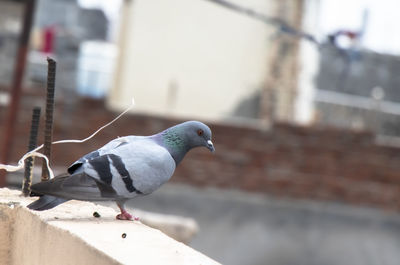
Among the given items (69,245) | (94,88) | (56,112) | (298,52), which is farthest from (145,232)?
(94,88)

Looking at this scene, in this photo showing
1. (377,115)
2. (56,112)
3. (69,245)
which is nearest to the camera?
(69,245)

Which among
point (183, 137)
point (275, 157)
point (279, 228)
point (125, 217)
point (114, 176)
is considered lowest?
point (279, 228)

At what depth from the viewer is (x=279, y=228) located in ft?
28.5

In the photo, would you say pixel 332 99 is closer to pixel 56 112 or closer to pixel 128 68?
pixel 128 68

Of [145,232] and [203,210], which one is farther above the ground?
[145,232]

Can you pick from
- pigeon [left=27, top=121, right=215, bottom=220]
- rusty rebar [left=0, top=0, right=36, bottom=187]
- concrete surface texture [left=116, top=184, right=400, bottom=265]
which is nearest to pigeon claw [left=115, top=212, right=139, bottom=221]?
pigeon [left=27, top=121, right=215, bottom=220]

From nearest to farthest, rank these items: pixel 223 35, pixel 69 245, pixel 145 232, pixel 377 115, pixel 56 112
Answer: pixel 69 245, pixel 145 232, pixel 56 112, pixel 377 115, pixel 223 35

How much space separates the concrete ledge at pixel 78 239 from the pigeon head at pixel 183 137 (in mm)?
279

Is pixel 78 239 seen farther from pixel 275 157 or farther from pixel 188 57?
pixel 188 57

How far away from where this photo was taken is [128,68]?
41.0 ft

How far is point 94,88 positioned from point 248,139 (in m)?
5.11

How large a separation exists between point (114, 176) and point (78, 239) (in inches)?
10.9

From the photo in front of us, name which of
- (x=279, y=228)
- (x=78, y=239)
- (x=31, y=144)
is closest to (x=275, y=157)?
(x=279, y=228)

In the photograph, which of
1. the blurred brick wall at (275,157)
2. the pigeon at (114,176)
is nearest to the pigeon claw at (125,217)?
the pigeon at (114,176)
